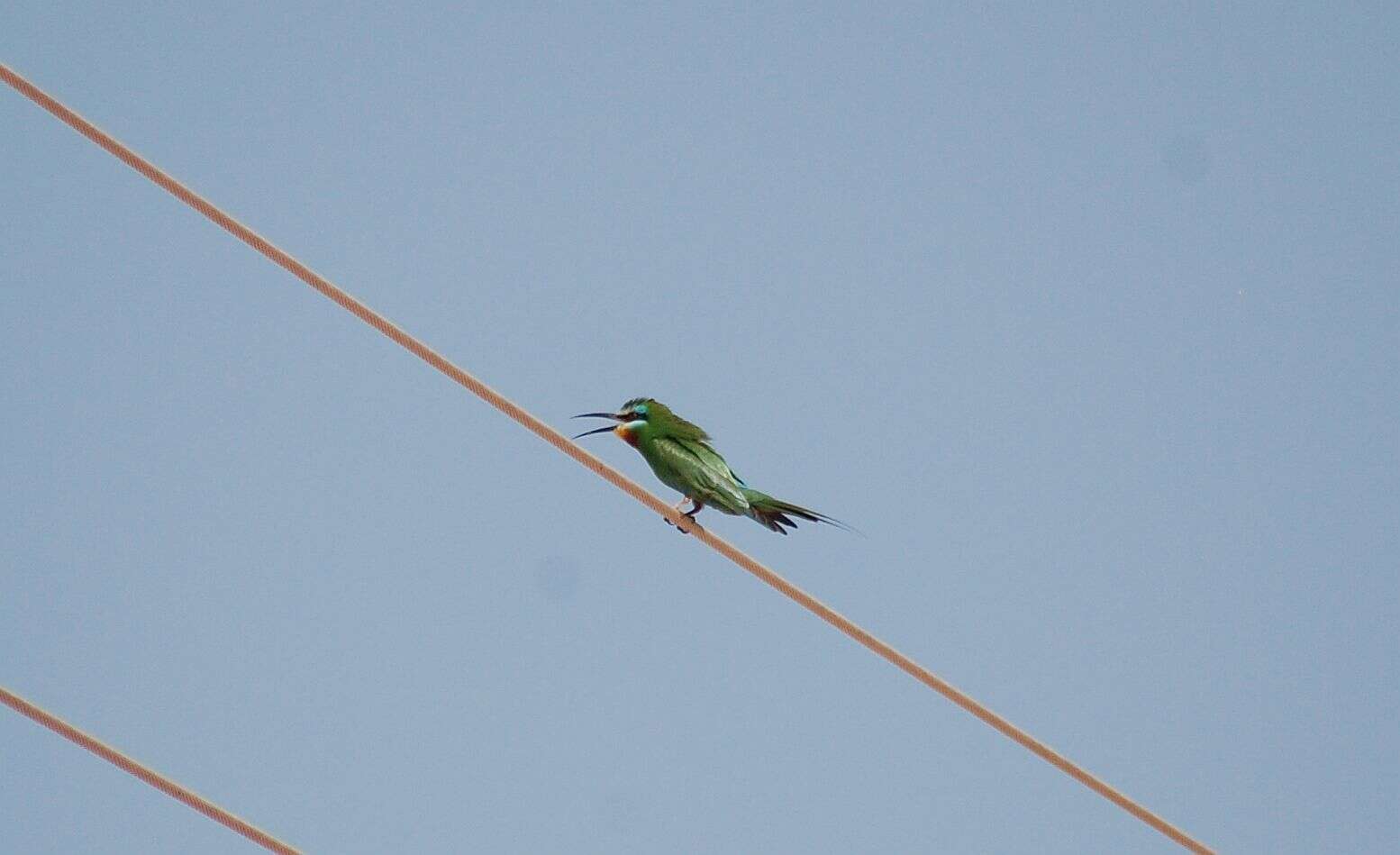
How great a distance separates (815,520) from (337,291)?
108 inches

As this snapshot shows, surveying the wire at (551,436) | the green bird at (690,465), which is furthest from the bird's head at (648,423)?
the wire at (551,436)

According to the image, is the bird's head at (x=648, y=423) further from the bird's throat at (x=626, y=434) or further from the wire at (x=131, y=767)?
the wire at (x=131, y=767)

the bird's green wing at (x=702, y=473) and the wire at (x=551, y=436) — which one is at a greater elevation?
the bird's green wing at (x=702, y=473)

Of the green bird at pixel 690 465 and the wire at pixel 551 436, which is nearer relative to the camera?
the wire at pixel 551 436

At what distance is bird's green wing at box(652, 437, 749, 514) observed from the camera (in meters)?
7.88

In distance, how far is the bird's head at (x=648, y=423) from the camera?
8.58m

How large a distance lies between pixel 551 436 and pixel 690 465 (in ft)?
8.17

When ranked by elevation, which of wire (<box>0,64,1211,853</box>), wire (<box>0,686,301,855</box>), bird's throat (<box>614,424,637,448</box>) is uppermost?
bird's throat (<box>614,424,637,448</box>)

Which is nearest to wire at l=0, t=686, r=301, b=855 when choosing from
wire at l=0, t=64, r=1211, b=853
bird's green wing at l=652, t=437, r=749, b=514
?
wire at l=0, t=64, r=1211, b=853

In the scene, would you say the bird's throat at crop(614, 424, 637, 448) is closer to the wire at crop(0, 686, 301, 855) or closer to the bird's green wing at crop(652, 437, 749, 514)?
the bird's green wing at crop(652, 437, 749, 514)

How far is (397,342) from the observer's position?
552 centimetres

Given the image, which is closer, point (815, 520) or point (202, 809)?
point (202, 809)

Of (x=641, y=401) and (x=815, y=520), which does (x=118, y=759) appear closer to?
(x=815, y=520)

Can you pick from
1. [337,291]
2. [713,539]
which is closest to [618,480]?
[713,539]
